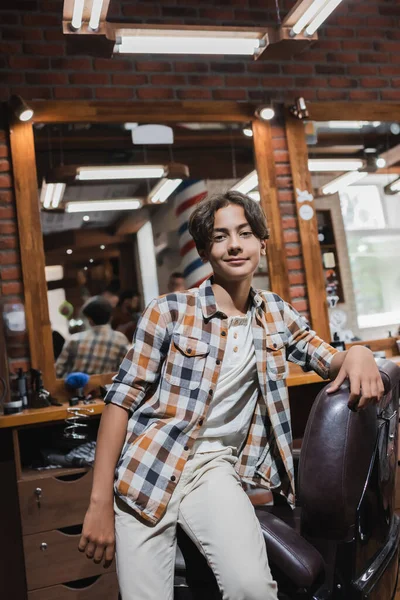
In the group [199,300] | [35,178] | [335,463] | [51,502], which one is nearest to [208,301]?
[199,300]

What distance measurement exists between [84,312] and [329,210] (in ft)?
5.29

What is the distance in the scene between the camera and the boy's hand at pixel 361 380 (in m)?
1.45

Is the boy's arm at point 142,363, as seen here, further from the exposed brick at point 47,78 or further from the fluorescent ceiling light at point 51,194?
the exposed brick at point 47,78

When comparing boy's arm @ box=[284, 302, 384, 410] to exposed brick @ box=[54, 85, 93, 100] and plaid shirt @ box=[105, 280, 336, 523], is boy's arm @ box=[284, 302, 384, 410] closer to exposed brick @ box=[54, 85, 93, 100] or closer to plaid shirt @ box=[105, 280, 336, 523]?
plaid shirt @ box=[105, 280, 336, 523]

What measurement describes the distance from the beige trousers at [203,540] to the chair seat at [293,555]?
31mm

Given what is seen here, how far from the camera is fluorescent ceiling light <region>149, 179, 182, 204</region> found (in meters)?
3.41

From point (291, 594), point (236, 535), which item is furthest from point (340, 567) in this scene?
point (236, 535)

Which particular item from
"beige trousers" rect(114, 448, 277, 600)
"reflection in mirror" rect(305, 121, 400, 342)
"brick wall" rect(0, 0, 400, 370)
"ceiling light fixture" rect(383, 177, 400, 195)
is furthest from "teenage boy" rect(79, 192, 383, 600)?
"ceiling light fixture" rect(383, 177, 400, 195)

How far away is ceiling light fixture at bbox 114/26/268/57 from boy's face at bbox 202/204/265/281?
117cm

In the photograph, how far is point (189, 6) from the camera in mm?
3709

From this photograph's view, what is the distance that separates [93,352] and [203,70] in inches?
70.5

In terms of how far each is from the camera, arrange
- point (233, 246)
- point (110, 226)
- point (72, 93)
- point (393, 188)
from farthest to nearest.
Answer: point (393, 188) < point (72, 93) < point (110, 226) < point (233, 246)

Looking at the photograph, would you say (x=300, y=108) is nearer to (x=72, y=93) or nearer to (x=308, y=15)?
(x=308, y=15)

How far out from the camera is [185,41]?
2621mm
